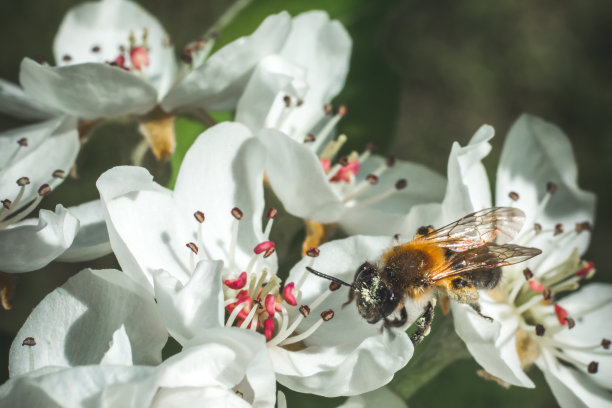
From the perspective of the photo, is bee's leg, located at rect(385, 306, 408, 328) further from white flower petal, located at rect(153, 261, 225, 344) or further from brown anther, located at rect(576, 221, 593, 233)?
brown anther, located at rect(576, 221, 593, 233)

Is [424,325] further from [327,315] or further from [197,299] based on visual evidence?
[197,299]

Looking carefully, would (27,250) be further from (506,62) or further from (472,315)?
(506,62)

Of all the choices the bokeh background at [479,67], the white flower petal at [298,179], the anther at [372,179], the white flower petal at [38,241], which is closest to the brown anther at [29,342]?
the white flower petal at [38,241]

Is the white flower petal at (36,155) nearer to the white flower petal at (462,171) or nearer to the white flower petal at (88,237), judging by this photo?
the white flower petal at (88,237)

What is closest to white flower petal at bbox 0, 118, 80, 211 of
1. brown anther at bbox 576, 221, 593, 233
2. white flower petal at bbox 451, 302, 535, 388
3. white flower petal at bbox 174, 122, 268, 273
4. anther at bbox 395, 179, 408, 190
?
white flower petal at bbox 174, 122, 268, 273

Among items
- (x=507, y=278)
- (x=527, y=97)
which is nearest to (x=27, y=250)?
(x=507, y=278)

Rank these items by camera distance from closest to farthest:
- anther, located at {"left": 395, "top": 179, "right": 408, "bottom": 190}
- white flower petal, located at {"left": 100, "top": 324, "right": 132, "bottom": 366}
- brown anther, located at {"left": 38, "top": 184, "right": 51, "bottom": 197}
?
1. white flower petal, located at {"left": 100, "top": 324, "right": 132, "bottom": 366}
2. brown anther, located at {"left": 38, "top": 184, "right": 51, "bottom": 197}
3. anther, located at {"left": 395, "top": 179, "right": 408, "bottom": 190}

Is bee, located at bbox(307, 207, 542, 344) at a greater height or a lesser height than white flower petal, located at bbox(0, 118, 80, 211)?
lesser
